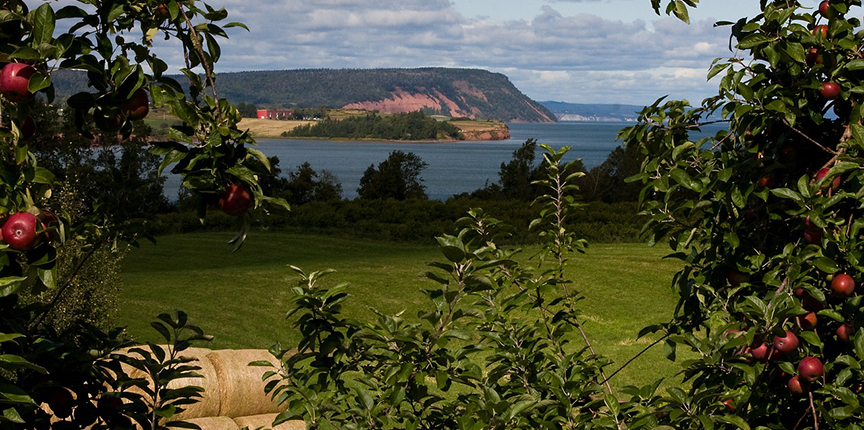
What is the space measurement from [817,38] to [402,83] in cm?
17870

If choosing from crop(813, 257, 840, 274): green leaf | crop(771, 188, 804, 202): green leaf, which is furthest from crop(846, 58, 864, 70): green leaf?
crop(813, 257, 840, 274): green leaf

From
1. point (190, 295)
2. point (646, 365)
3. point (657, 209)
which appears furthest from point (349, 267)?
point (657, 209)

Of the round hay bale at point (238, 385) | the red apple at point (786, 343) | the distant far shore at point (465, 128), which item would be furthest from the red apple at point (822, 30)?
the distant far shore at point (465, 128)

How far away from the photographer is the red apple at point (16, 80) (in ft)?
4.56

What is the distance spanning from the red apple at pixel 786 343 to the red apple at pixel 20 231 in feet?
5.95

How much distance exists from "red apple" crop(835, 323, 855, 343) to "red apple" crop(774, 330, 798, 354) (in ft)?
0.58

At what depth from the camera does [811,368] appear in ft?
6.70

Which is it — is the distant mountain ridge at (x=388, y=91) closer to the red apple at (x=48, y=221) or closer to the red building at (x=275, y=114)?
the red building at (x=275, y=114)

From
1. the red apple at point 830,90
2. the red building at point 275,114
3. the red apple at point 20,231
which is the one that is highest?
the red building at point 275,114

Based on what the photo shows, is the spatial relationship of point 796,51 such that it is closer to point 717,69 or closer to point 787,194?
point 717,69

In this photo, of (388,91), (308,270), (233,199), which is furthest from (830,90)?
(388,91)

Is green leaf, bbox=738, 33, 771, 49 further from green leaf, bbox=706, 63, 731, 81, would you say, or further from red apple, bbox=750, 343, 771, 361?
red apple, bbox=750, 343, 771, 361

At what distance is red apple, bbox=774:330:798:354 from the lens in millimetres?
2006

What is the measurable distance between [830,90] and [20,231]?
88.4 inches
